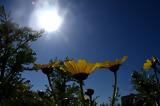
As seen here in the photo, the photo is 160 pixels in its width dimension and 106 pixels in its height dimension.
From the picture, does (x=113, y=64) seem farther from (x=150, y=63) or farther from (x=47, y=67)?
(x=150, y=63)

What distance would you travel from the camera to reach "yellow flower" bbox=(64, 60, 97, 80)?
9.23 feet

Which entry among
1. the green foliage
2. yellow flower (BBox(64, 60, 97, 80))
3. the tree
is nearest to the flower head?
the green foliage

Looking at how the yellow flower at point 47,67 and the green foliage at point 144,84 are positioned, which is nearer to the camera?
the yellow flower at point 47,67

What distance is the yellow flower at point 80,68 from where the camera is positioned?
2.81 metres

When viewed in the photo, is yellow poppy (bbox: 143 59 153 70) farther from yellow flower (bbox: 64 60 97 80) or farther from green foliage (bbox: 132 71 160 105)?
yellow flower (bbox: 64 60 97 80)

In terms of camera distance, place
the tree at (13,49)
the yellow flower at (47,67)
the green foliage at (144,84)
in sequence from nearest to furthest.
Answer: the yellow flower at (47,67) → the green foliage at (144,84) → the tree at (13,49)

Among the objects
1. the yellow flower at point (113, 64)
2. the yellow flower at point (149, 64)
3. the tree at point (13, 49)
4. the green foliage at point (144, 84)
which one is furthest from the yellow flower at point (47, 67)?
the tree at point (13, 49)

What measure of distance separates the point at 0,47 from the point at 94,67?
27.3 metres

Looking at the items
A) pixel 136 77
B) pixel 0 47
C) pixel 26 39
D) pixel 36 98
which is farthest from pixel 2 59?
pixel 36 98

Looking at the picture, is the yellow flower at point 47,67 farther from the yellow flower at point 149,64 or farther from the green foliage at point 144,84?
the green foliage at point 144,84

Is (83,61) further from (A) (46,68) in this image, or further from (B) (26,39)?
(B) (26,39)

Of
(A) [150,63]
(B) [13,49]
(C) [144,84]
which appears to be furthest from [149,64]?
(B) [13,49]

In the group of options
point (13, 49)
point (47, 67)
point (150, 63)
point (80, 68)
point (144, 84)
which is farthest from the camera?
point (13, 49)

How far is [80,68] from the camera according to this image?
113 inches
